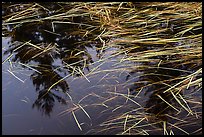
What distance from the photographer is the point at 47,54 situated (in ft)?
6.10

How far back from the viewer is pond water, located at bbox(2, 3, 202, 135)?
Answer: 135 cm

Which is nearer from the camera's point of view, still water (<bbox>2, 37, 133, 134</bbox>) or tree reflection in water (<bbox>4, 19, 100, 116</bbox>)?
still water (<bbox>2, 37, 133, 134</bbox>)

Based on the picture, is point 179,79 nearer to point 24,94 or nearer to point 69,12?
point 24,94

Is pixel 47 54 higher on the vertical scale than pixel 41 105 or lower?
higher

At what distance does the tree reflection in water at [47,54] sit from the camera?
155 centimetres

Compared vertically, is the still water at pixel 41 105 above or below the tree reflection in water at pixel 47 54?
below

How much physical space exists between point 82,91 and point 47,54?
41 cm

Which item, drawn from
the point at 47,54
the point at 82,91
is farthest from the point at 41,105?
the point at 47,54

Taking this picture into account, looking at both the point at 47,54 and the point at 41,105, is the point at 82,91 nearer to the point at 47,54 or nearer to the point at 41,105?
the point at 41,105

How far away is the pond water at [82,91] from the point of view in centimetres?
135

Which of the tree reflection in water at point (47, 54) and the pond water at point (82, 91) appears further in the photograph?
the tree reflection in water at point (47, 54)

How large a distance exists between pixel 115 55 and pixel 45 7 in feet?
2.87

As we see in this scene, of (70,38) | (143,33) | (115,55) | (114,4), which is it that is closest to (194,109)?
(115,55)

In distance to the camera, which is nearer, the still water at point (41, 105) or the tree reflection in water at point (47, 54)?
the still water at point (41, 105)
